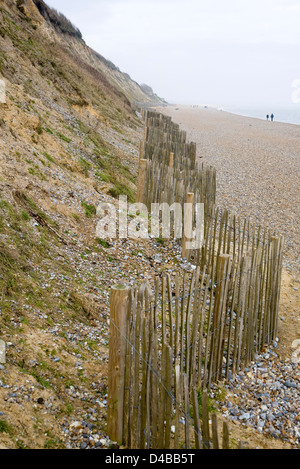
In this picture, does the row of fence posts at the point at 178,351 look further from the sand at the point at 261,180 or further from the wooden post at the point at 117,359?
the sand at the point at 261,180

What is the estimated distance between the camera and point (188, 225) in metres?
6.75

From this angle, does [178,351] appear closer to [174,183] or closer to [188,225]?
[188,225]

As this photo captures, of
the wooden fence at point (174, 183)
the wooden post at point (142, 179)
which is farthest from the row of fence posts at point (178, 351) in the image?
the wooden post at point (142, 179)

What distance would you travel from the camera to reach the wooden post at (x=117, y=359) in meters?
3.15

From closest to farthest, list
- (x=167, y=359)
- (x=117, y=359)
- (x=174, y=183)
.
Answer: (x=167, y=359), (x=117, y=359), (x=174, y=183)

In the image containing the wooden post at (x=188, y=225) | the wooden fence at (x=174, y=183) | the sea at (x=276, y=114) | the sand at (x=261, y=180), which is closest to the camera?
the wooden post at (x=188, y=225)

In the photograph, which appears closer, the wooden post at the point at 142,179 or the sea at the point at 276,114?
the wooden post at the point at 142,179

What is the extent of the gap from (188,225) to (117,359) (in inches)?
152

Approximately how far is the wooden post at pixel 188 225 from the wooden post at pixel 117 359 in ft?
12.0

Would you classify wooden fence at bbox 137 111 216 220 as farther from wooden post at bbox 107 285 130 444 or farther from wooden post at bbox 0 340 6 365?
wooden post at bbox 0 340 6 365

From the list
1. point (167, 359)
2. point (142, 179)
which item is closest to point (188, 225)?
point (142, 179)
